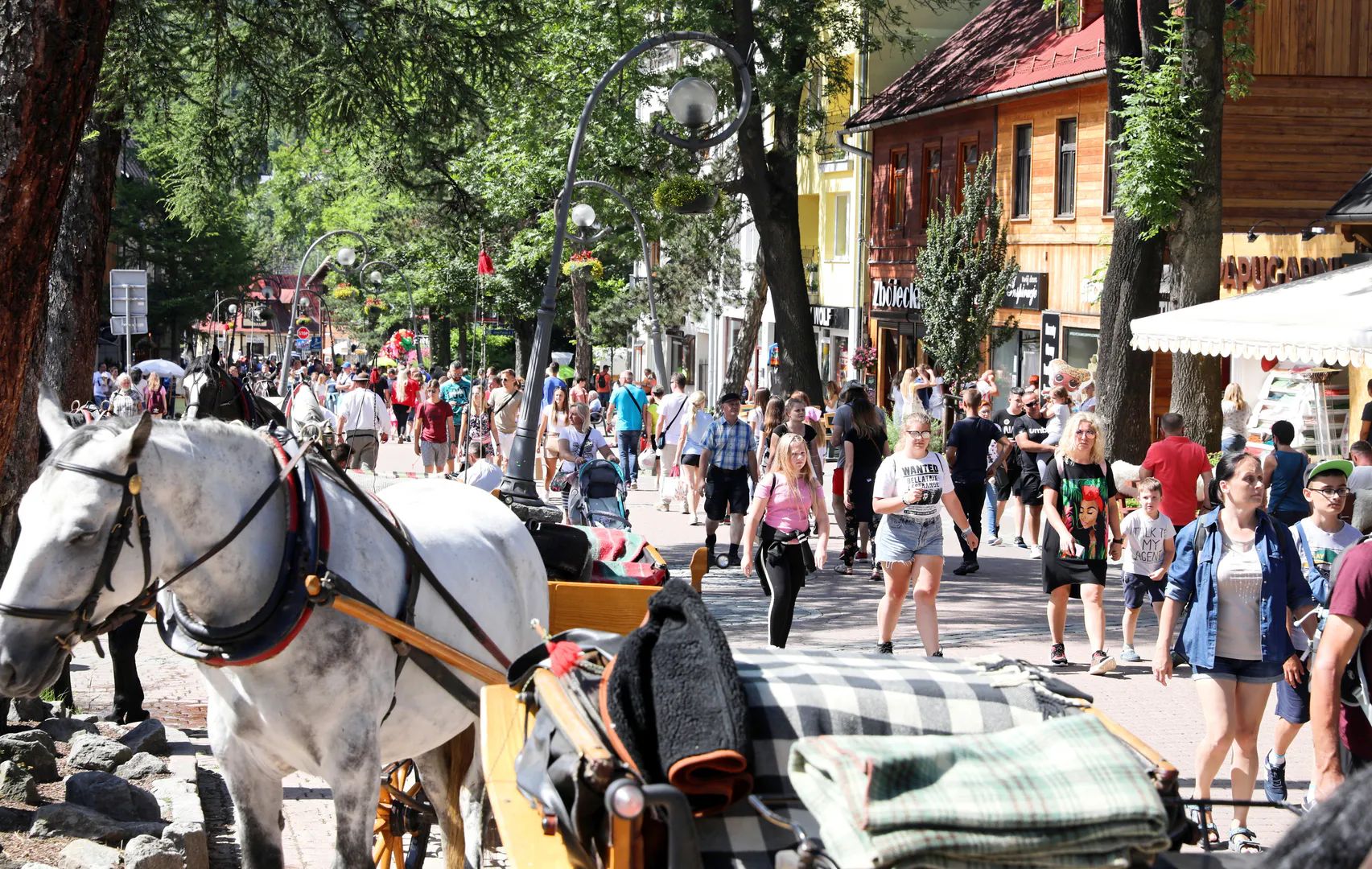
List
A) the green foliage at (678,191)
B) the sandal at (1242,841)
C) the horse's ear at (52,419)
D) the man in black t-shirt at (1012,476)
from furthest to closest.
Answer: the green foliage at (678,191)
the man in black t-shirt at (1012,476)
the sandal at (1242,841)
the horse's ear at (52,419)

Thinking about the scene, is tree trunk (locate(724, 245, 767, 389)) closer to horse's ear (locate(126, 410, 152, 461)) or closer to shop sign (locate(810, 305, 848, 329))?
shop sign (locate(810, 305, 848, 329))

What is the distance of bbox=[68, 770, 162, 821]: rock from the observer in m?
7.39

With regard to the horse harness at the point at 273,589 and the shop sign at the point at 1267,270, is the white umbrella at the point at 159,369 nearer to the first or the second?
the horse harness at the point at 273,589

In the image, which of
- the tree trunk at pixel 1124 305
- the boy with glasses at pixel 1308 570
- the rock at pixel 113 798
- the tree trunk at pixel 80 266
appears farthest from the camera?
the tree trunk at pixel 1124 305

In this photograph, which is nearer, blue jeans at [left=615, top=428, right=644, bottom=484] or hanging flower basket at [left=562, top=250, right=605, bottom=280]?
blue jeans at [left=615, top=428, right=644, bottom=484]

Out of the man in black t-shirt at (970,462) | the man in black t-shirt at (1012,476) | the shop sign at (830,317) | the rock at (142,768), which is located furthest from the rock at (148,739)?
the shop sign at (830,317)

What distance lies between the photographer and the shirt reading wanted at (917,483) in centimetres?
Result: 1132

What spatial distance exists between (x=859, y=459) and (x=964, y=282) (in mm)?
12303

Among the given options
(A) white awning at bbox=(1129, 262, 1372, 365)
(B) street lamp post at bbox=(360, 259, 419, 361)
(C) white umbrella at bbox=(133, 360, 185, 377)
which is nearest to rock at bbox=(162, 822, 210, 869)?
(A) white awning at bbox=(1129, 262, 1372, 365)

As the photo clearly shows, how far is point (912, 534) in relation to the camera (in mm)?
11383

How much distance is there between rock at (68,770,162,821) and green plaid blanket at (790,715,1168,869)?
505 cm

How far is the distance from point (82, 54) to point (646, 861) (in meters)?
4.98

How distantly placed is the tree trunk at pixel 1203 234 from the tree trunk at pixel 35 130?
13002 millimetres

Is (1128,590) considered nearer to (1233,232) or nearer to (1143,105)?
(1143,105)
